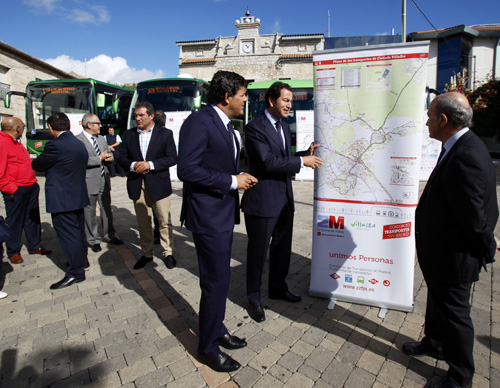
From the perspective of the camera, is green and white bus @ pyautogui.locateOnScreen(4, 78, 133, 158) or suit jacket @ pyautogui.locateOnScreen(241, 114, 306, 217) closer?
suit jacket @ pyautogui.locateOnScreen(241, 114, 306, 217)

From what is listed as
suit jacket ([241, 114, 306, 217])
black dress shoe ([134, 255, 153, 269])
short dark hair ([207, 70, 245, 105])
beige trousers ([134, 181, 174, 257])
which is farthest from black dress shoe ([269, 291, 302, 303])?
short dark hair ([207, 70, 245, 105])

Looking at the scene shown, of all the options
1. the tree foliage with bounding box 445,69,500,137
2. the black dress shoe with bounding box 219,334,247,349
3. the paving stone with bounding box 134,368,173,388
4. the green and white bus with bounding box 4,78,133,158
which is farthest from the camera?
the tree foliage with bounding box 445,69,500,137

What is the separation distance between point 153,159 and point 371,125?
8.94 feet

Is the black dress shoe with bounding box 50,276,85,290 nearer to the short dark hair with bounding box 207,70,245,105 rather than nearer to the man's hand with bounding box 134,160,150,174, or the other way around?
the man's hand with bounding box 134,160,150,174

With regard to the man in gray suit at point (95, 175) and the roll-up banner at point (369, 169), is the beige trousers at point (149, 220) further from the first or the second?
the roll-up banner at point (369, 169)

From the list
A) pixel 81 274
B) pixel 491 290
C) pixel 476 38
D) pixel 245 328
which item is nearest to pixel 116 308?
pixel 81 274

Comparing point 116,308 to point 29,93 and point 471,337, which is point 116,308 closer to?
point 471,337

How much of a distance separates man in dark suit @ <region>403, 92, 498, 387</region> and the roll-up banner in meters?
0.67

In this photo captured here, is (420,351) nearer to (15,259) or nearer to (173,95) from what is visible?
(15,259)

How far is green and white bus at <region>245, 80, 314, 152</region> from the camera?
12.6 metres

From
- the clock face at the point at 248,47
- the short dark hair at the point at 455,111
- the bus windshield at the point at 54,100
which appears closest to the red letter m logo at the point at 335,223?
the short dark hair at the point at 455,111

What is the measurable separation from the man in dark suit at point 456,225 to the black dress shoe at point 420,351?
32cm

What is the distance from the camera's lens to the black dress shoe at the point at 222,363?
7.56 feet

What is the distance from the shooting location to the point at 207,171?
209 centimetres
